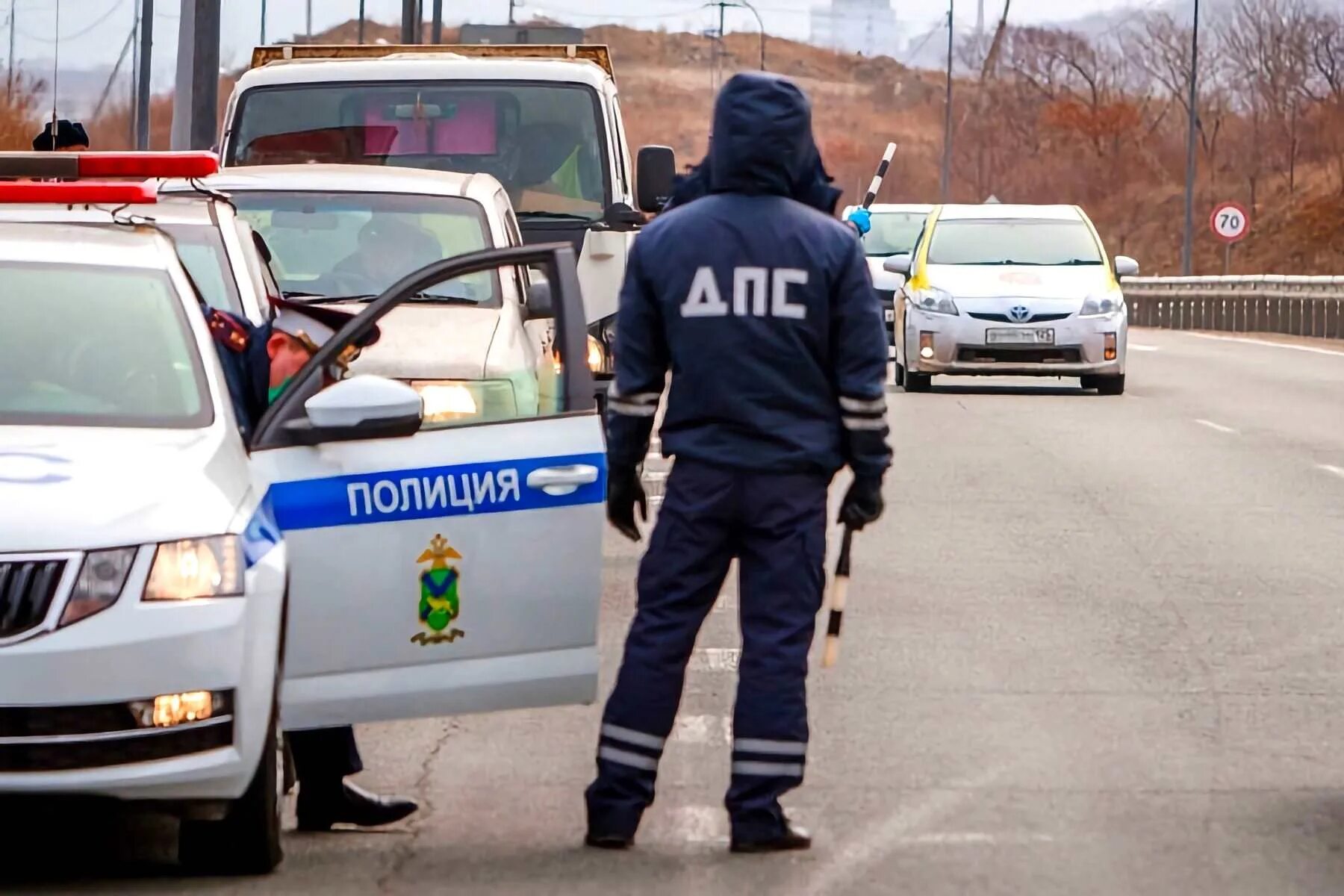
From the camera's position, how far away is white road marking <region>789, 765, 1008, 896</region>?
612cm

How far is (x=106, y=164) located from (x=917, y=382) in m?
18.0

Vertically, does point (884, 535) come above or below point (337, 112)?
below

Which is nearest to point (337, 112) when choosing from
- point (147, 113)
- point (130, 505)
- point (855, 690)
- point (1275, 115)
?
point (855, 690)

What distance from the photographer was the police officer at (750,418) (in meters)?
6.31

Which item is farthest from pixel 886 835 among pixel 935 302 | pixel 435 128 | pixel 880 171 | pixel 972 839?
pixel 935 302

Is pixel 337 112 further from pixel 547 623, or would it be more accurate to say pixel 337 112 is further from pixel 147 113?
pixel 147 113

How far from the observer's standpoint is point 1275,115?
286 feet

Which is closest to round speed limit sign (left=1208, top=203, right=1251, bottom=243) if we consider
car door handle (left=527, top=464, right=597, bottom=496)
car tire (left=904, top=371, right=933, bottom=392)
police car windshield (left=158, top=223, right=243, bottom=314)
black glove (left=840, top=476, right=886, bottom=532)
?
car tire (left=904, top=371, right=933, bottom=392)

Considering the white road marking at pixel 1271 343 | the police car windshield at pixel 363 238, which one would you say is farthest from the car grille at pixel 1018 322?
the police car windshield at pixel 363 238

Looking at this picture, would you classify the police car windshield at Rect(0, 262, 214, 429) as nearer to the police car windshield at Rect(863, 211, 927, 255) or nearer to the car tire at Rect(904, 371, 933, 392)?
the car tire at Rect(904, 371, 933, 392)

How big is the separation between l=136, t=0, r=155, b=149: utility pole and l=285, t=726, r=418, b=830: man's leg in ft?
108

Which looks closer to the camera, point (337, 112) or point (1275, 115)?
point (337, 112)

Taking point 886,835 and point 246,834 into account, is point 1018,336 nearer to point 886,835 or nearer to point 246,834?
point 886,835

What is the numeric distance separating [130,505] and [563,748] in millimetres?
2463
